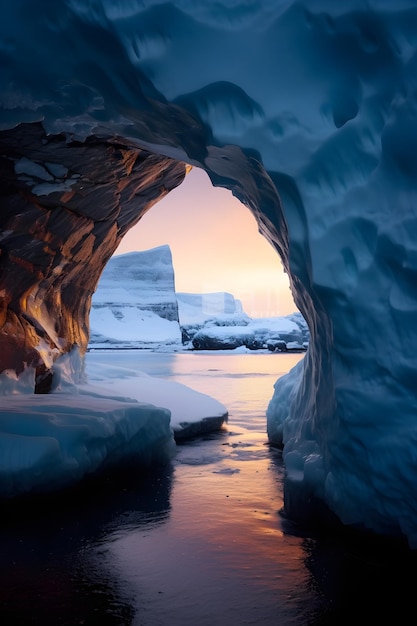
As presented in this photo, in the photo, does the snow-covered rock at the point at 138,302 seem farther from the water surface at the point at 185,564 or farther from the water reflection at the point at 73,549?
the water surface at the point at 185,564

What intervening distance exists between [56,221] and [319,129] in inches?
139

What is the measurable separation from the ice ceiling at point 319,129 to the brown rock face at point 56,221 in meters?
1.06

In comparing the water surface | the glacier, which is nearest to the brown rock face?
the water surface

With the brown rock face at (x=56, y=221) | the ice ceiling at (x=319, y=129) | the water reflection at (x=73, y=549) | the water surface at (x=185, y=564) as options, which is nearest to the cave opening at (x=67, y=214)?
the brown rock face at (x=56, y=221)

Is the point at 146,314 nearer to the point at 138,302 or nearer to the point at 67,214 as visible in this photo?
the point at 138,302

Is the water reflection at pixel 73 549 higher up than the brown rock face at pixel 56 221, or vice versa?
the brown rock face at pixel 56 221

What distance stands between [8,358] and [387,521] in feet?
13.4

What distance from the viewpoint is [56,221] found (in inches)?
211

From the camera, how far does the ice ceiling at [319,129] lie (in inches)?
93.5

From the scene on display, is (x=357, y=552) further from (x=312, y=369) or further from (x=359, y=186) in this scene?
(x=359, y=186)

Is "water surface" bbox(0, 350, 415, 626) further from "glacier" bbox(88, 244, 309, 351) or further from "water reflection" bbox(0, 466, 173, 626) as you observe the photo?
"glacier" bbox(88, 244, 309, 351)

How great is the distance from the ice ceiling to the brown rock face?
1.06 metres

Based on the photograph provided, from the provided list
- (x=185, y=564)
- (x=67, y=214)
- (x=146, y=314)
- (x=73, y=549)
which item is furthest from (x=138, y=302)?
(x=185, y=564)

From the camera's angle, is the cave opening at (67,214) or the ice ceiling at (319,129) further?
the cave opening at (67,214)
